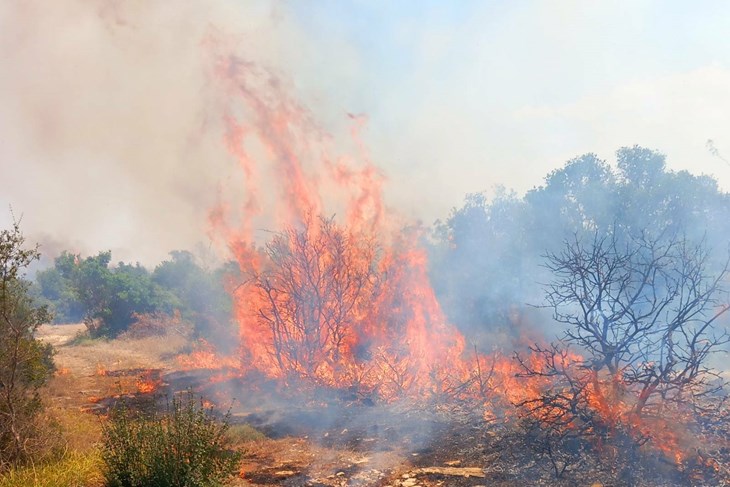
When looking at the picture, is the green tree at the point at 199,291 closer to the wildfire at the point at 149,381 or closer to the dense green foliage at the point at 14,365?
the wildfire at the point at 149,381

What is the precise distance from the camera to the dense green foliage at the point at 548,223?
82.7 feet

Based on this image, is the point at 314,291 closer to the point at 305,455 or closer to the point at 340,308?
the point at 340,308

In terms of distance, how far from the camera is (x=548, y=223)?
28.8m

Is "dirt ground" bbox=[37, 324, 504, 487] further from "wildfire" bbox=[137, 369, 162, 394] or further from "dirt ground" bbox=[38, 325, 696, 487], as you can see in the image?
"wildfire" bbox=[137, 369, 162, 394]

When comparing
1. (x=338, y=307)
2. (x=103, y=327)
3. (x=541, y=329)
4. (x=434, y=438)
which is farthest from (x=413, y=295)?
(x=103, y=327)

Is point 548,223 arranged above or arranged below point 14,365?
above

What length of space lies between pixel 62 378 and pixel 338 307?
38.2ft

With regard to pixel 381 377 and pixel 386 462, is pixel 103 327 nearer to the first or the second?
pixel 381 377

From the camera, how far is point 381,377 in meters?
14.9

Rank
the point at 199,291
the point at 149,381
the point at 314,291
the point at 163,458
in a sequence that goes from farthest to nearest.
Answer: the point at 199,291
the point at 149,381
the point at 314,291
the point at 163,458

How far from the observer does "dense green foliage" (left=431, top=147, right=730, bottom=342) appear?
82.7 feet

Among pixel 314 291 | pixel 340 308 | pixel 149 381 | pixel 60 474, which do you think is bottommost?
pixel 60 474

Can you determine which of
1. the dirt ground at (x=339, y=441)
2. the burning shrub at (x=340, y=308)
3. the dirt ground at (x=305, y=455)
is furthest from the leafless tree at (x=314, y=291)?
the dirt ground at (x=305, y=455)

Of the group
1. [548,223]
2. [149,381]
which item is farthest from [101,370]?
[548,223]
